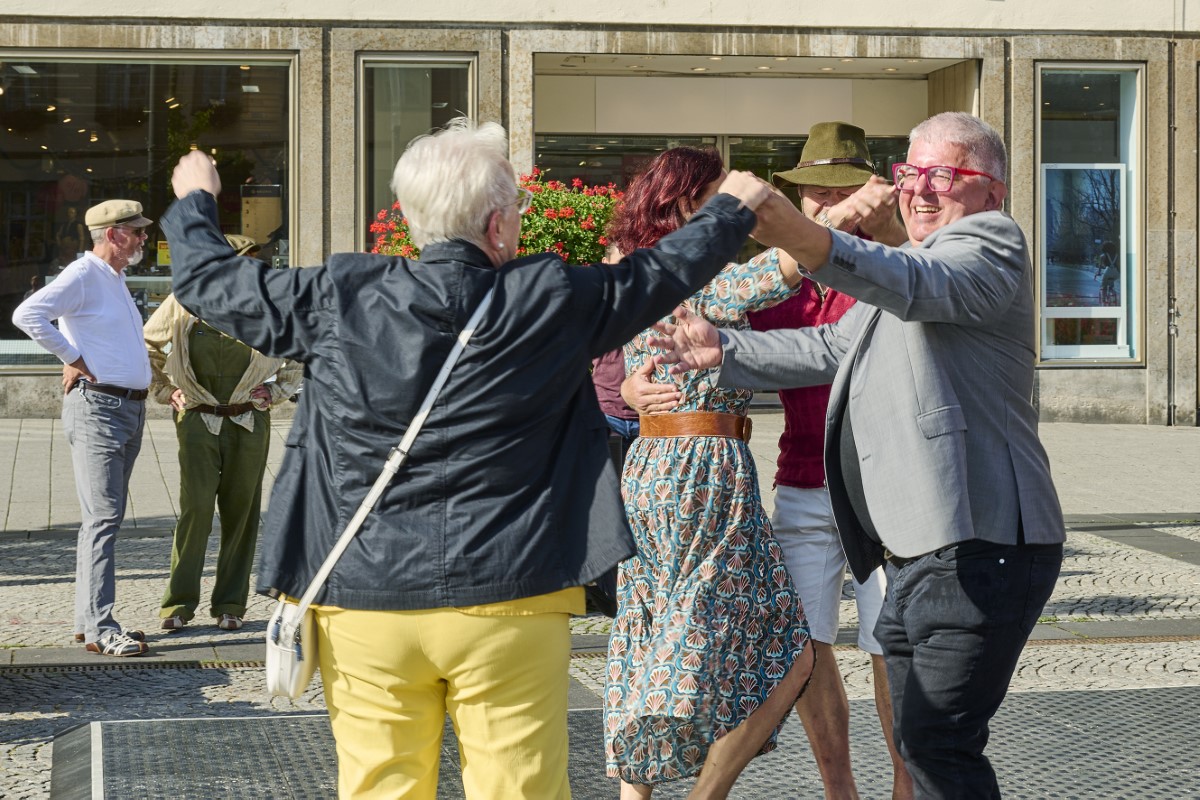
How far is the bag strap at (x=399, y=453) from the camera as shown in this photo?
2.91 metres

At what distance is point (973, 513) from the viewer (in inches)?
130

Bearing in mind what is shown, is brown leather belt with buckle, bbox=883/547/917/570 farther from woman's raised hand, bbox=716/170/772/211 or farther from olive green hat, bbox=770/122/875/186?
olive green hat, bbox=770/122/875/186

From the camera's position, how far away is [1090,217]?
1784cm

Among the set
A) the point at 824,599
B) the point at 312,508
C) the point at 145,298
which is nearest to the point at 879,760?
the point at 824,599

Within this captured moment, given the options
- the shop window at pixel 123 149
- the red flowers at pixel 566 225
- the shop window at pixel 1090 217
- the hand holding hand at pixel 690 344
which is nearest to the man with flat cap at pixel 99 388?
the red flowers at pixel 566 225

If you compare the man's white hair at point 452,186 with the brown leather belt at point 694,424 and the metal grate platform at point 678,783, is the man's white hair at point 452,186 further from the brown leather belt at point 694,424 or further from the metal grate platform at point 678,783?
the metal grate platform at point 678,783

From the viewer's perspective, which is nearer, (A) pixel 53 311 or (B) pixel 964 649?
(B) pixel 964 649

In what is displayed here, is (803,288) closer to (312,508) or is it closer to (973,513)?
(973,513)

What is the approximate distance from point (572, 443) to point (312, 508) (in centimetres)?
52

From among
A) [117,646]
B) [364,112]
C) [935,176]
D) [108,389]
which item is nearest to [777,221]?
[935,176]

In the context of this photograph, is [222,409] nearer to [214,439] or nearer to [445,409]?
[214,439]

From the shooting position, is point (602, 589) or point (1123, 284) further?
point (1123, 284)

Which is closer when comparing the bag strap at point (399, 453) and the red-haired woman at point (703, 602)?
the bag strap at point (399, 453)

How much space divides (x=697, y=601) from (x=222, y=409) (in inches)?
156
